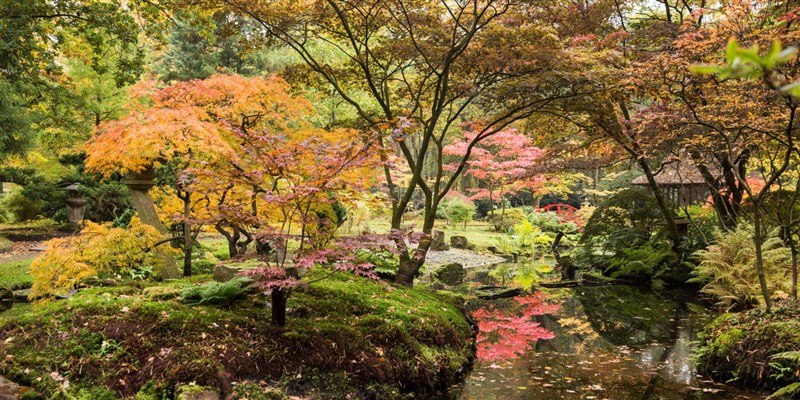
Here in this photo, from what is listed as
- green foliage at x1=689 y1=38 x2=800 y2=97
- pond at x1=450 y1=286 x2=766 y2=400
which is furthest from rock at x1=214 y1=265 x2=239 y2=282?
green foliage at x1=689 y1=38 x2=800 y2=97

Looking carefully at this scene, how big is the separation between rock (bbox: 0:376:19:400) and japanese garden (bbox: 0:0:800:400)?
15mm

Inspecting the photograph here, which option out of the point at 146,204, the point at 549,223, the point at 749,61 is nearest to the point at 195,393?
the point at 749,61

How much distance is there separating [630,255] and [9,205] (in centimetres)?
1765

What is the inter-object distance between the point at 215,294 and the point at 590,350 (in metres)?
4.07

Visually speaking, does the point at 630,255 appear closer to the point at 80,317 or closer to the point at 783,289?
the point at 783,289

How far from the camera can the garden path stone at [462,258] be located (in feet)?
42.4

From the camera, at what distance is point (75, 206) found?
542 inches

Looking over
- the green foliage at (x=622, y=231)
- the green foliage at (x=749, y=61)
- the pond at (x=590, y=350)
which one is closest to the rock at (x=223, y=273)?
the pond at (x=590, y=350)

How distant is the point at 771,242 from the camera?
22.2 feet

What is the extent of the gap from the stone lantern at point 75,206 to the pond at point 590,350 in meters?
11.5

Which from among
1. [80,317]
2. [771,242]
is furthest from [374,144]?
[771,242]

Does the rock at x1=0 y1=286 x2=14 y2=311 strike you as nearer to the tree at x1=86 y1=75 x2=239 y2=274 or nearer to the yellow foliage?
the yellow foliage

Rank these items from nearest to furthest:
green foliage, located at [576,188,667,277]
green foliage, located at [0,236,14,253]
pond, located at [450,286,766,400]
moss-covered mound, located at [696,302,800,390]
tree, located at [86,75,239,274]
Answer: moss-covered mound, located at [696,302,800,390], pond, located at [450,286,766,400], tree, located at [86,75,239,274], green foliage, located at [576,188,667,277], green foliage, located at [0,236,14,253]

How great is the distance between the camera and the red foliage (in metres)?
5.65
